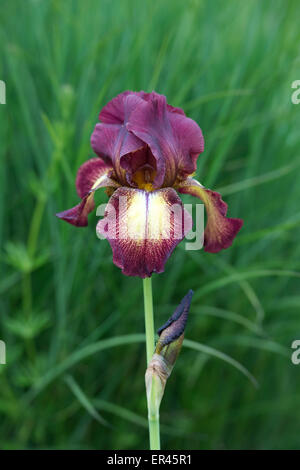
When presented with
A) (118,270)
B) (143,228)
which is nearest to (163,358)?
(143,228)

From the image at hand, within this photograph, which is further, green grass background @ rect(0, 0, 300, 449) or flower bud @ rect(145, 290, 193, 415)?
green grass background @ rect(0, 0, 300, 449)

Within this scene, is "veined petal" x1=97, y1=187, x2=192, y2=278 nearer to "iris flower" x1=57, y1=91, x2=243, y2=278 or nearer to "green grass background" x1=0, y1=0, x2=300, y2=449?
"iris flower" x1=57, y1=91, x2=243, y2=278

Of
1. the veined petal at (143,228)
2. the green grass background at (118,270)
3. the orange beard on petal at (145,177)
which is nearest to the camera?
the veined petal at (143,228)

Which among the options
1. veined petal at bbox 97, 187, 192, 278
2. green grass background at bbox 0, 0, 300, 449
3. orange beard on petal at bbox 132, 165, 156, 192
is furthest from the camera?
green grass background at bbox 0, 0, 300, 449

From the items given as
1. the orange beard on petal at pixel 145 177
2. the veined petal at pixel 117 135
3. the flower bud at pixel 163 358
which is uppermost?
the veined petal at pixel 117 135

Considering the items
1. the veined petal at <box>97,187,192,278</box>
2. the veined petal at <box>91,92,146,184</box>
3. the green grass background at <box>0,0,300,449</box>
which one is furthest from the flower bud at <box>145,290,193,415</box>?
the green grass background at <box>0,0,300,449</box>

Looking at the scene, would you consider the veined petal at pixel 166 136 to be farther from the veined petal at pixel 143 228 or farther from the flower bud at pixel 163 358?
the flower bud at pixel 163 358

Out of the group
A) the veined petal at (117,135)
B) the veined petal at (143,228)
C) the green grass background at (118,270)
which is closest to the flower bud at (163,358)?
the veined petal at (143,228)

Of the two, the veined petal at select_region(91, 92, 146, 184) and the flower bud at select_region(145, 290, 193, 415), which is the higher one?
the veined petal at select_region(91, 92, 146, 184)
